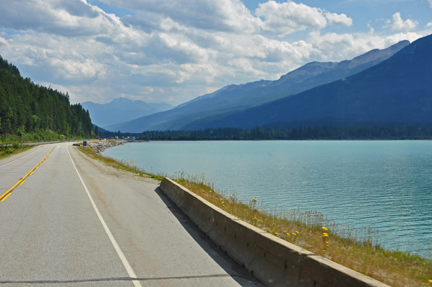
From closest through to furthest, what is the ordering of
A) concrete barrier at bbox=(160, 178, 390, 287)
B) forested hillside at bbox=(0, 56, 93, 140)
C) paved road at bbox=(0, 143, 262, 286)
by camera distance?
concrete barrier at bbox=(160, 178, 390, 287), paved road at bbox=(0, 143, 262, 286), forested hillside at bbox=(0, 56, 93, 140)

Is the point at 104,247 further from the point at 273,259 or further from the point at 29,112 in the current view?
the point at 29,112

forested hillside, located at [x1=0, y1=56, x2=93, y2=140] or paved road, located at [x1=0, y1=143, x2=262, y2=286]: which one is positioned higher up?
forested hillside, located at [x1=0, y1=56, x2=93, y2=140]

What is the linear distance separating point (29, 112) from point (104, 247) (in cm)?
12214

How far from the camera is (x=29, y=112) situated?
11438 cm

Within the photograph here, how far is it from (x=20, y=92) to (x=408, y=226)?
443ft

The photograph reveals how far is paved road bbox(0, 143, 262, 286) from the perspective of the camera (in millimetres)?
6422

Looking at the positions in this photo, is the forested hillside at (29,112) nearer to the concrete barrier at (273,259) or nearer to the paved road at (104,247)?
the paved road at (104,247)

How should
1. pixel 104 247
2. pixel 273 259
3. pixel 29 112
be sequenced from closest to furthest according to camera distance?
pixel 273 259, pixel 104 247, pixel 29 112

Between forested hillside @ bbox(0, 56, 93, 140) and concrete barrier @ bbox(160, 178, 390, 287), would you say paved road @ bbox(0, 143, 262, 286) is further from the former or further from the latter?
forested hillside @ bbox(0, 56, 93, 140)

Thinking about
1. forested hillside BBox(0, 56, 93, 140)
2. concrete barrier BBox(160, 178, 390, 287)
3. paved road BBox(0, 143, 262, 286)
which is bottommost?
paved road BBox(0, 143, 262, 286)

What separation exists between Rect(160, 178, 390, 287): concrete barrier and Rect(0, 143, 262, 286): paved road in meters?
0.27

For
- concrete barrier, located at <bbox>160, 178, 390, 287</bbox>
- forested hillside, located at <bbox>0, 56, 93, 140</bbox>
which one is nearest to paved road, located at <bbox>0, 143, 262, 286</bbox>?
concrete barrier, located at <bbox>160, 178, 390, 287</bbox>

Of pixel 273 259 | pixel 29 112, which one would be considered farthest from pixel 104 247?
pixel 29 112

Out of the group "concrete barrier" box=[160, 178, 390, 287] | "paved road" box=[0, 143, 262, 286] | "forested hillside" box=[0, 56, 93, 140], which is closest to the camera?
"concrete barrier" box=[160, 178, 390, 287]
